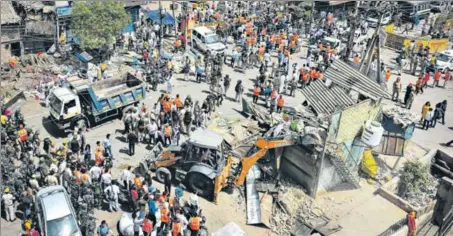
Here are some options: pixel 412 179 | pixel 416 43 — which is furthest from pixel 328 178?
pixel 416 43

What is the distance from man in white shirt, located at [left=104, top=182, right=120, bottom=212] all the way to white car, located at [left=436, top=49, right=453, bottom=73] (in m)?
24.5

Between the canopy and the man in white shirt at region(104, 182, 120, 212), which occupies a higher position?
the canopy

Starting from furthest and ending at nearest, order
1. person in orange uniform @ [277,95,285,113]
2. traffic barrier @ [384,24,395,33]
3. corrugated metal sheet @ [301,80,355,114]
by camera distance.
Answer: traffic barrier @ [384,24,395,33] < person in orange uniform @ [277,95,285,113] < corrugated metal sheet @ [301,80,355,114]

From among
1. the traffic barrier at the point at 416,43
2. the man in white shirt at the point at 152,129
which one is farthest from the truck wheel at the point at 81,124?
the traffic barrier at the point at 416,43

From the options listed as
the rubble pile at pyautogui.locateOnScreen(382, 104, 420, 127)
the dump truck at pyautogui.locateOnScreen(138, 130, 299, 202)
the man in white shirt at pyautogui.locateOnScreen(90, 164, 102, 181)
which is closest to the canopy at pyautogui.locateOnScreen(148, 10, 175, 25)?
the dump truck at pyautogui.locateOnScreen(138, 130, 299, 202)

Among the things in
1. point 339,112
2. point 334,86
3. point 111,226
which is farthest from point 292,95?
point 111,226

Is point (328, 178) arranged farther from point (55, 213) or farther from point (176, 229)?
point (55, 213)

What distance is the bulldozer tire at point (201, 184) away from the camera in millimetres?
17703

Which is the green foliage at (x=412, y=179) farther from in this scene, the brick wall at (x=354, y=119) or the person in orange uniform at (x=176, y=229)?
the person in orange uniform at (x=176, y=229)

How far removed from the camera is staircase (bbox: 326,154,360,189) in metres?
18.7

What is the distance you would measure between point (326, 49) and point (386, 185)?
1485cm

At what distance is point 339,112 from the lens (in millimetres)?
18141

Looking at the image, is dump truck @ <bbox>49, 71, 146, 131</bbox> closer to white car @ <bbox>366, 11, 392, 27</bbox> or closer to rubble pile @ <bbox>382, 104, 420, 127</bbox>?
rubble pile @ <bbox>382, 104, 420, 127</bbox>

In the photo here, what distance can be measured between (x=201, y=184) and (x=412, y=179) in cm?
861
